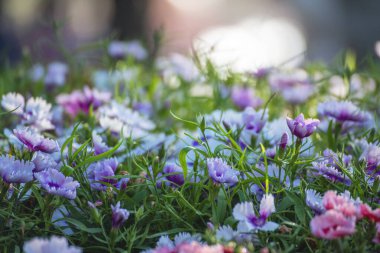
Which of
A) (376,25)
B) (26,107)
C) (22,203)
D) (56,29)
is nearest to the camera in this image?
(22,203)

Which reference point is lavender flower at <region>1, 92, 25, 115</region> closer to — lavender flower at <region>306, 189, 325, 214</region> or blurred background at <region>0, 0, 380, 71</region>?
lavender flower at <region>306, 189, 325, 214</region>

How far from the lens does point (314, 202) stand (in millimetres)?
845

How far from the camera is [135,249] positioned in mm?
912

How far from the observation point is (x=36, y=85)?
1695 millimetres

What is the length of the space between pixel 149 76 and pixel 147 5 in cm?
490

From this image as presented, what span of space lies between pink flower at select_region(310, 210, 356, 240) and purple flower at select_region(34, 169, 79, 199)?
1.08 ft

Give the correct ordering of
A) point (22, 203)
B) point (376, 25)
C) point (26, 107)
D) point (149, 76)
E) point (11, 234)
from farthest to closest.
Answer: point (376, 25) < point (149, 76) < point (26, 107) < point (22, 203) < point (11, 234)

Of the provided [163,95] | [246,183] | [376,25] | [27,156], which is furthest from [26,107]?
[376,25]

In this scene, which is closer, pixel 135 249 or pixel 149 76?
pixel 135 249

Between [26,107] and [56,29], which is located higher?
[56,29]

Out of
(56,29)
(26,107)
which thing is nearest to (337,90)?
(56,29)

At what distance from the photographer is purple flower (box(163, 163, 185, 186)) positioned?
3.23 feet

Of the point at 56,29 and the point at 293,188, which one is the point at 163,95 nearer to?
the point at 56,29

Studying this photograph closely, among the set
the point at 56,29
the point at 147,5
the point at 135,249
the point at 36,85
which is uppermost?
the point at 147,5
